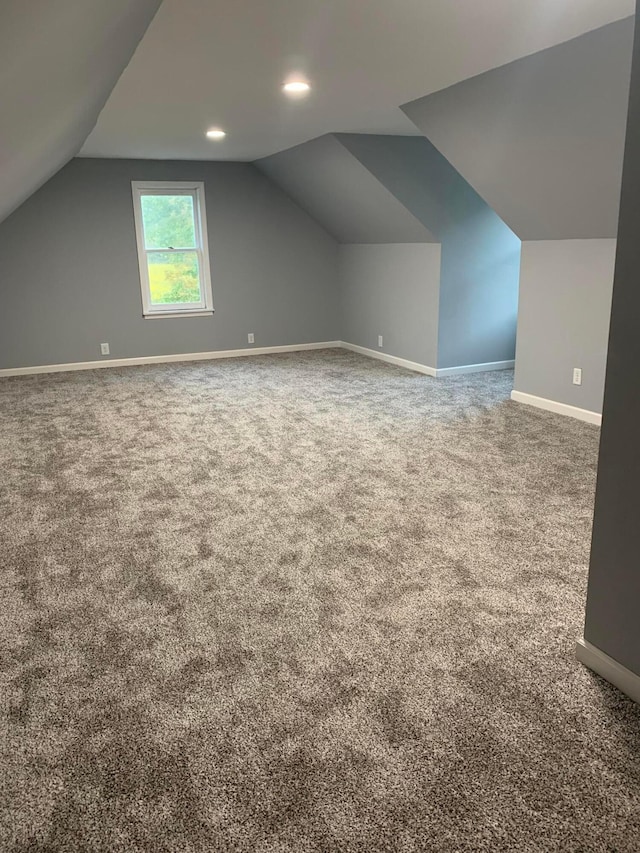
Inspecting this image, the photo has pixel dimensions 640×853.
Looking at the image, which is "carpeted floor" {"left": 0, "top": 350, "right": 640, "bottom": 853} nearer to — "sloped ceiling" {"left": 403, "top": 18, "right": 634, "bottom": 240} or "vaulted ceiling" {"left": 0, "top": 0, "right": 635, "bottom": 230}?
"sloped ceiling" {"left": 403, "top": 18, "right": 634, "bottom": 240}

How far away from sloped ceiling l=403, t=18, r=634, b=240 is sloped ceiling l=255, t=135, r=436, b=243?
4.07ft

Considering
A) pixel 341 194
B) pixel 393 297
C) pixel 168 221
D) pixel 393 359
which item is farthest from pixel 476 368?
pixel 168 221

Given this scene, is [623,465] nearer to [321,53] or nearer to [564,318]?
[321,53]

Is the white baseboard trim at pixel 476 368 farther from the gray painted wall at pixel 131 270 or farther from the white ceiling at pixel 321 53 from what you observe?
the white ceiling at pixel 321 53

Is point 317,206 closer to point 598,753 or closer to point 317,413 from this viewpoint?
point 317,413

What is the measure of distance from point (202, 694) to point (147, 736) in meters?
0.20

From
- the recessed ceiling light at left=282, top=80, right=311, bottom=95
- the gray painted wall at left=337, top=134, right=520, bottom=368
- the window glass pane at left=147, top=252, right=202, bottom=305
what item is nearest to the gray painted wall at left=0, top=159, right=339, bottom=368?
the window glass pane at left=147, top=252, right=202, bottom=305

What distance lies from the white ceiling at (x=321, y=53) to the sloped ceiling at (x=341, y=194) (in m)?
0.88

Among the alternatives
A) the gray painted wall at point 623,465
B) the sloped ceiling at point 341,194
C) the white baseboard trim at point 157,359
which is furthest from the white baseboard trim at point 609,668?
the white baseboard trim at point 157,359

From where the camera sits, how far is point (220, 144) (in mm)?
5500

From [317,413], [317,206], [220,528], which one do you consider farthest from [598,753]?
[317,206]

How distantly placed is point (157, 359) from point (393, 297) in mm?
2670

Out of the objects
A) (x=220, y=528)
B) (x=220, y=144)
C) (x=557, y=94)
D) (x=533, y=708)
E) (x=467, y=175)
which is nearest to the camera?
(x=533, y=708)

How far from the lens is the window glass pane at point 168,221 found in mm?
6664
